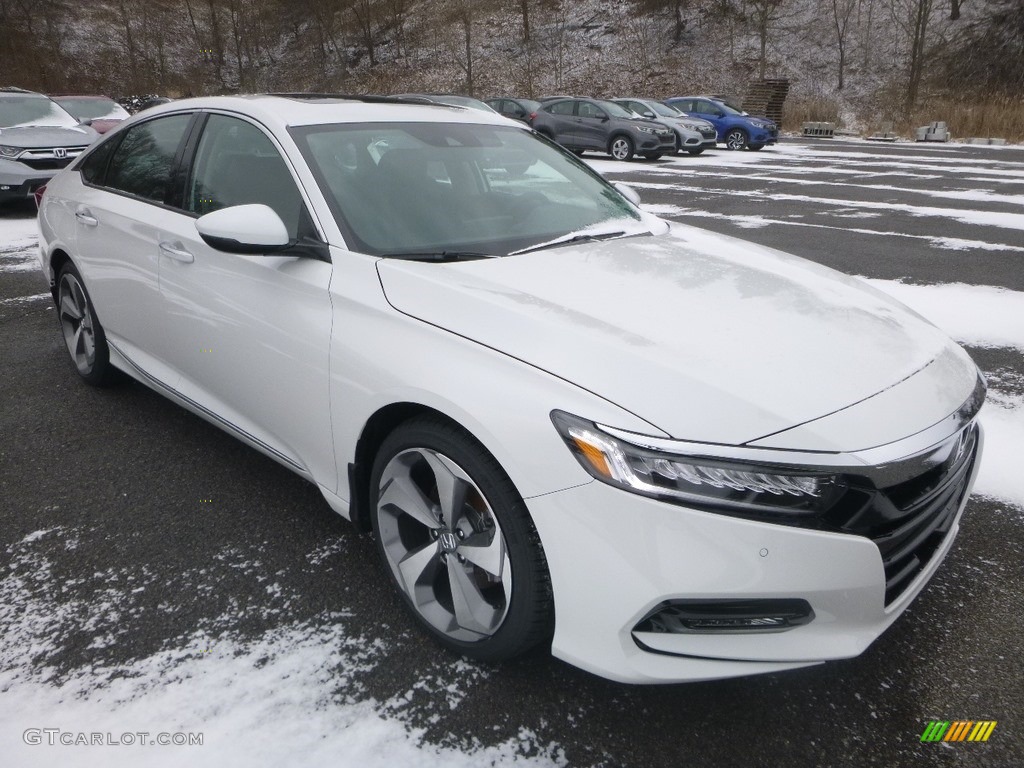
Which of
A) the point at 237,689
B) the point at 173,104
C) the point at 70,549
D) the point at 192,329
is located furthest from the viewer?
the point at 173,104

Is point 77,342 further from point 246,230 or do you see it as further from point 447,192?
point 447,192

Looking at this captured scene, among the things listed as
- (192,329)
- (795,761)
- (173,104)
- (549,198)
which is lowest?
(795,761)

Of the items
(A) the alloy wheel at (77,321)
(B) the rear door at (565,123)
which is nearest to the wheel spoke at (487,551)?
(A) the alloy wheel at (77,321)

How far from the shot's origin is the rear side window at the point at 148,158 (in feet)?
11.6

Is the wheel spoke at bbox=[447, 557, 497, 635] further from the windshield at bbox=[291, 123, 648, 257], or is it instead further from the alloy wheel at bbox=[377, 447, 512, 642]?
the windshield at bbox=[291, 123, 648, 257]

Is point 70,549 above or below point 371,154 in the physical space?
below

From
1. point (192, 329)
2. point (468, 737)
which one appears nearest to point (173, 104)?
point (192, 329)

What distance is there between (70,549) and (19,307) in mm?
4105

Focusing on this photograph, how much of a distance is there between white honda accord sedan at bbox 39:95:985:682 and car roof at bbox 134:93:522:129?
2 centimetres

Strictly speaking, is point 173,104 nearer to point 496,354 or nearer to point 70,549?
point 70,549

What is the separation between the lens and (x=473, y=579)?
229 cm

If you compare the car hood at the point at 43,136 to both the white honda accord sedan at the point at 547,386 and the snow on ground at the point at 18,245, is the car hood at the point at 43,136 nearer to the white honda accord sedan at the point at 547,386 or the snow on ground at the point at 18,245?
the snow on ground at the point at 18,245

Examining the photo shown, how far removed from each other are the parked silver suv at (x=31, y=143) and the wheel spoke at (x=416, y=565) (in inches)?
376

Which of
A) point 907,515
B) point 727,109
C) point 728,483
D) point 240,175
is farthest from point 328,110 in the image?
point 727,109
